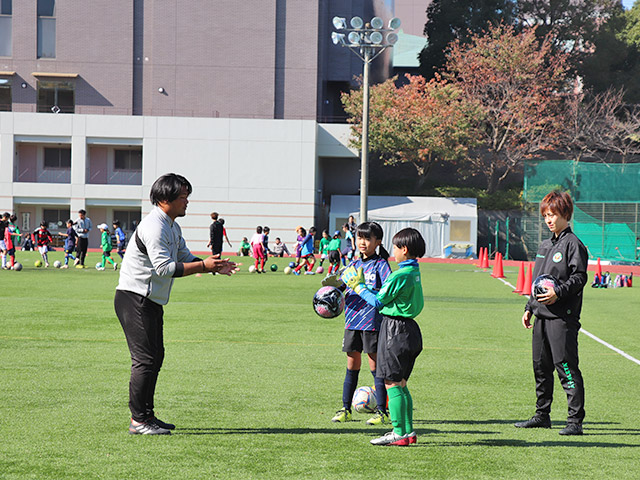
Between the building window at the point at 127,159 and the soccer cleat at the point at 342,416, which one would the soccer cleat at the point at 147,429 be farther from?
the building window at the point at 127,159

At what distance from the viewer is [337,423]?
686cm

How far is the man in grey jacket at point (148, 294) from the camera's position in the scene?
6202mm

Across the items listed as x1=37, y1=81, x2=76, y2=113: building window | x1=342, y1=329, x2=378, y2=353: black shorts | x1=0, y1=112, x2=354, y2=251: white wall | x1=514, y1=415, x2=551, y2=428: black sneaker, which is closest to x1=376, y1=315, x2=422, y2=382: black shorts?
x1=342, y1=329, x2=378, y2=353: black shorts

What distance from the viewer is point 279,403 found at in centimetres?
762

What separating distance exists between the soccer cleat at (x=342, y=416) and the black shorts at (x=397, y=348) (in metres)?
1.05

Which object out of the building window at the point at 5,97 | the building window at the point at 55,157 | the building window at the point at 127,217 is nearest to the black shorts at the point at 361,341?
the building window at the point at 127,217

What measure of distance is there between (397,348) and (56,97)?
168 ft

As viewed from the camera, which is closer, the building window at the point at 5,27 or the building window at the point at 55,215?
the building window at the point at 55,215

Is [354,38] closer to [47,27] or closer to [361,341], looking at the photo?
[361,341]

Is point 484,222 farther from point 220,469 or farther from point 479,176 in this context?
point 220,469

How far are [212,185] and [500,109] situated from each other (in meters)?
19.3

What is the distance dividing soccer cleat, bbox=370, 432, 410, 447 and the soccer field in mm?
114

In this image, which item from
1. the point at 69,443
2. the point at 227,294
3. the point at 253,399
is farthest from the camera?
the point at 227,294

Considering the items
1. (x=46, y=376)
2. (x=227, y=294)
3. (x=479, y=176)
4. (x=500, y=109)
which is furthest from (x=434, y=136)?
(x=46, y=376)
